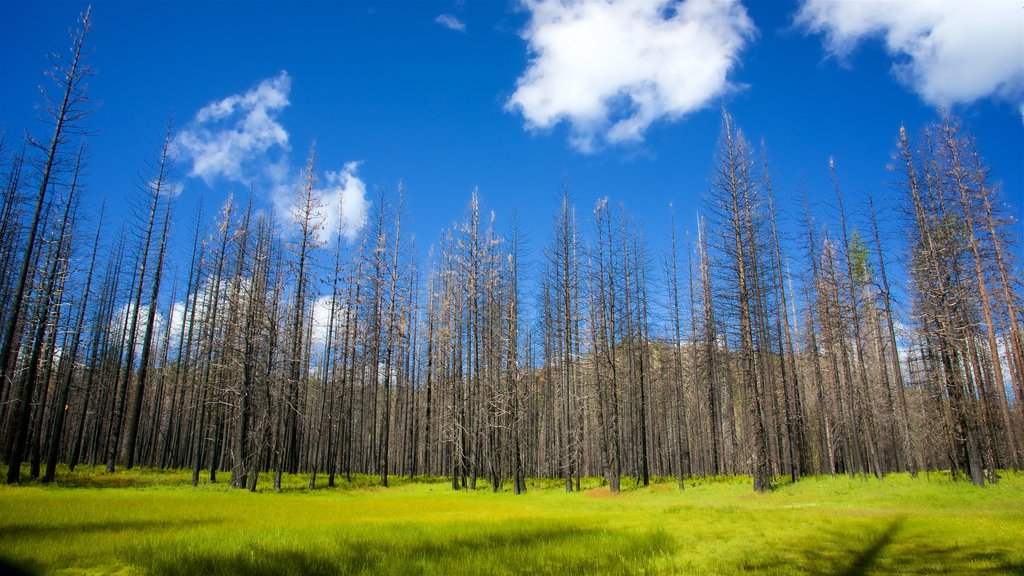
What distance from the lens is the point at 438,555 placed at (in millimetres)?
6609

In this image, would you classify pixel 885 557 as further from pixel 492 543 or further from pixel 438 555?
pixel 438 555

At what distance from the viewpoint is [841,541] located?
7.89 m

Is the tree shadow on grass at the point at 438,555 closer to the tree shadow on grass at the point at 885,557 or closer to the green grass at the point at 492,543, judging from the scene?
the green grass at the point at 492,543

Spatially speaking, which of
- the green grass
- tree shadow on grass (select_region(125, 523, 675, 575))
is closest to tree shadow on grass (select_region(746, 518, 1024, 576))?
the green grass

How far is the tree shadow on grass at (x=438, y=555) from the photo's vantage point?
18.5 ft

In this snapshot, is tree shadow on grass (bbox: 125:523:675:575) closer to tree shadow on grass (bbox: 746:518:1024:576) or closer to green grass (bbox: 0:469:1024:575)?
green grass (bbox: 0:469:1024:575)

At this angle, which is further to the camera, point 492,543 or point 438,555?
point 492,543

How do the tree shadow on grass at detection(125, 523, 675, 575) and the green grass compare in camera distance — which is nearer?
the tree shadow on grass at detection(125, 523, 675, 575)

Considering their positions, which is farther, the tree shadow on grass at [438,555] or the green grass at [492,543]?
the green grass at [492,543]

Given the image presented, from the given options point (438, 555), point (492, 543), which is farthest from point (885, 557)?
point (438, 555)

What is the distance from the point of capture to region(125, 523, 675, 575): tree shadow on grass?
18.5ft

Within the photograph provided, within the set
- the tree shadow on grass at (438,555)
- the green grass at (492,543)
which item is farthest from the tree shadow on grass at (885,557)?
the tree shadow on grass at (438,555)

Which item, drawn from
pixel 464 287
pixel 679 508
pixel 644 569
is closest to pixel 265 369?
pixel 464 287

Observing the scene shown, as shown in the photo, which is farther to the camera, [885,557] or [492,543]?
[492,543]
